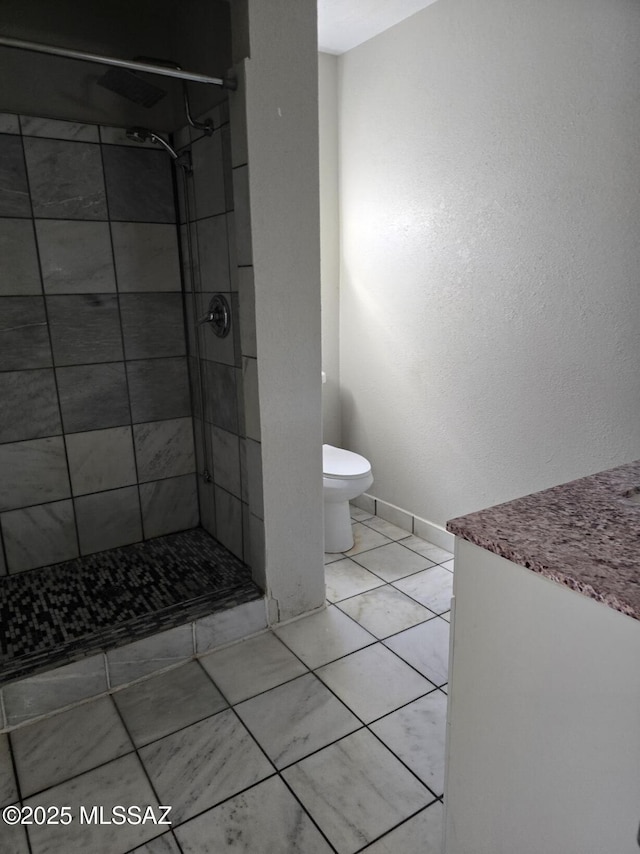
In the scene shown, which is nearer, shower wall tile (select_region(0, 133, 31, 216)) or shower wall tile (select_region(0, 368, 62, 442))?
shower wall tile (select_region(0, 133, 31, 216))

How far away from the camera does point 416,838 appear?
1365 millimetres

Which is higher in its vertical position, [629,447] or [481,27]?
[481,27]

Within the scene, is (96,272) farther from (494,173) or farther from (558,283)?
(558,283)

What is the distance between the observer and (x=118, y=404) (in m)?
2.43

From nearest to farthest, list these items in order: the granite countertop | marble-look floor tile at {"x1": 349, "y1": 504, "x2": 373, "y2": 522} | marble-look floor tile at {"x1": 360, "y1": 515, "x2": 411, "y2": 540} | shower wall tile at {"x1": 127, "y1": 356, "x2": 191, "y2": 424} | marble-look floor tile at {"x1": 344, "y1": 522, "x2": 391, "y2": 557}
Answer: the granite countertop, shower wall tile at {"x1": 127, "y1": 356, "x2": 191, "y2": 424}, marble-look floor tile at {"x1": 344, "y1": 522, "x2": 391, "y2": 557}, marble-look floor tile at {"x1": 360, "y1": 515, "x2": 411, "y2": 540}, marble-look floor tile at {"x1": 349, "y1": 504, "x2": 373, "y2": 522}

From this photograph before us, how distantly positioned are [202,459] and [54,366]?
701 millimetres

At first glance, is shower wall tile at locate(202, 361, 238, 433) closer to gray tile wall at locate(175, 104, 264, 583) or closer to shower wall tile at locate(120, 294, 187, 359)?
gray tile wall at locate(175, 104, 264, 583)

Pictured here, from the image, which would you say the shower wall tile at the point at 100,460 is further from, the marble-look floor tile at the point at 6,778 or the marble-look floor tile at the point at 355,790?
the marble-look floor tile at the point at 355,790

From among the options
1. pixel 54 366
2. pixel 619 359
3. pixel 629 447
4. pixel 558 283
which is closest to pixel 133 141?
pixel 54 366

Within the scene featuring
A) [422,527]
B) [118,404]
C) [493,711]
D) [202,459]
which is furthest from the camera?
[422,527]

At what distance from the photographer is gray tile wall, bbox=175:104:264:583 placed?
2.01 m

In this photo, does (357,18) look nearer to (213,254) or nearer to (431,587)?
(213,254)

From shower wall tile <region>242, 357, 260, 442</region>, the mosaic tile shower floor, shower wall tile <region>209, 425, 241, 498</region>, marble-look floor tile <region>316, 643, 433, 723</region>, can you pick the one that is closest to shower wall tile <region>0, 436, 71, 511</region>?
the mosaic tile shower floor

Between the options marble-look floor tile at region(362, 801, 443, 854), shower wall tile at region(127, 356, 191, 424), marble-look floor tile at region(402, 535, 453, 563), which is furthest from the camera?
marble-look floor tile at region(402, 535, 453, 563)
